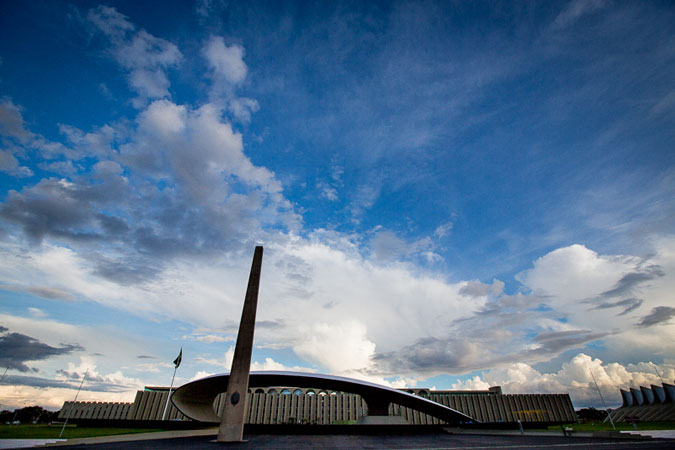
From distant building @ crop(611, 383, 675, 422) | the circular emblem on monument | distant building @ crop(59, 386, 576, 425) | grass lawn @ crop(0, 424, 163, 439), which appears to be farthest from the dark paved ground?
distant building @ crop(59, 386, 576, 425)

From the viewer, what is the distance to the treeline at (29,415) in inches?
3744

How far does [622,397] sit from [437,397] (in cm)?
4579

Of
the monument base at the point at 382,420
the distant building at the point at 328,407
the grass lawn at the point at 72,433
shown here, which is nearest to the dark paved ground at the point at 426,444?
the grass lawn at the point at 72,433

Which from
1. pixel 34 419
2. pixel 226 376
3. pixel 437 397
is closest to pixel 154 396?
pixel 34 419

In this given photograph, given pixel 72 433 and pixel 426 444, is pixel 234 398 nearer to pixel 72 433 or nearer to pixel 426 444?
pixel 426 444

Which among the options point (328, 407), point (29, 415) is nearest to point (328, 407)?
point (328, 407)

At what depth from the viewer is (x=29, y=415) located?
97.3 metres

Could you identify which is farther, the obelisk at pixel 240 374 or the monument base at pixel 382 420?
the monument base at pixel 382 420

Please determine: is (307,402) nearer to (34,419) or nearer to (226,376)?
(226,376)

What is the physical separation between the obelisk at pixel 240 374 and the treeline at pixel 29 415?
11178 cm

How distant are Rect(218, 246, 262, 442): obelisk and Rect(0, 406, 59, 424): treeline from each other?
112m

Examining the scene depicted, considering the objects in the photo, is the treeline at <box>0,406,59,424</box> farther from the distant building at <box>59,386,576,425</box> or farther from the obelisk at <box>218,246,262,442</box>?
the obelisk at <box>218,246,262,442</box>

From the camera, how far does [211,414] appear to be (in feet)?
139

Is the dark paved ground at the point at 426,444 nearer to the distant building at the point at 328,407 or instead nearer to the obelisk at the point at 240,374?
the obelisk at the point at 240,374
